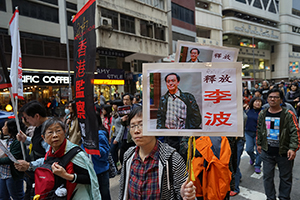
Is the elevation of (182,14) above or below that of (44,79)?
above

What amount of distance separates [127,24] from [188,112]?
17.5 m

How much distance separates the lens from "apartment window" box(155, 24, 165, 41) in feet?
65.1

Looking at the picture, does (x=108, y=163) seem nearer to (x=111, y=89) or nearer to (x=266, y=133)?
(x=266, y=133)

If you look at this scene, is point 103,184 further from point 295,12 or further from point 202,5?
point 295,12

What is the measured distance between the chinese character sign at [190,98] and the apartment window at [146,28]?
59.6ft

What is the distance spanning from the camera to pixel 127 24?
57.7ft

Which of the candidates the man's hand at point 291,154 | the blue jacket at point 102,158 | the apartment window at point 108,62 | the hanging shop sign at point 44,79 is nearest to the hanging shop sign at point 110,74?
the apartment window at point 108,62

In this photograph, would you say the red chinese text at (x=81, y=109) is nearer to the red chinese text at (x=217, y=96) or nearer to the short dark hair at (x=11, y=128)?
the short dark hair at (x=11, y=128)

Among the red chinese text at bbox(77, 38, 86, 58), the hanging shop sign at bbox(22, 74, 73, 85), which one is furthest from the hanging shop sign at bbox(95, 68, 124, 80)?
the red chinese text at bbox(77, 38, 86, 58)

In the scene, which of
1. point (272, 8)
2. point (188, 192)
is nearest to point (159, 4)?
point (188, 192)

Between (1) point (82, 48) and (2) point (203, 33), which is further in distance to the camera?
(2) point (203, 33)

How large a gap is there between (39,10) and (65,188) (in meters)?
18.6

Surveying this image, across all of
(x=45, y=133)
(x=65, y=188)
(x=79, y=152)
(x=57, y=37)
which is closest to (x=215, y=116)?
(x=79, y=152)

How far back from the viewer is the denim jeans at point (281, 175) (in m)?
3.21
